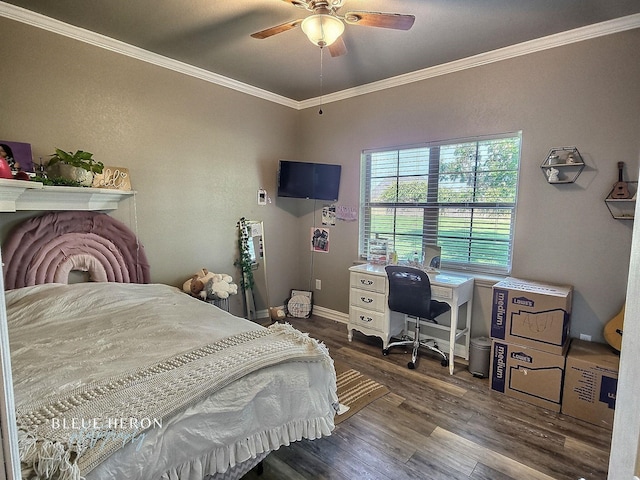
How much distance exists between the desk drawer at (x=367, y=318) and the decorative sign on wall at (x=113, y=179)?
2.39 meters

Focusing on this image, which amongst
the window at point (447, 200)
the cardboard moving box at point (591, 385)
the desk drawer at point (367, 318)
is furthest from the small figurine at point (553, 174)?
the desk drawer at point (367, 318)

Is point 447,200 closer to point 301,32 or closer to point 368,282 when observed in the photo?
point 368,282

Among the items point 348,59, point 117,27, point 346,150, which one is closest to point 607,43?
point 348,59

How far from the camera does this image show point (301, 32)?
245 cm

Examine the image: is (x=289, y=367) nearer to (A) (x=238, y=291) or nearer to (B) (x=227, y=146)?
(A) (x=238, y=291)

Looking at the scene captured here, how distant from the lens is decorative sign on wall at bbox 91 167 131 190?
8.59 feet

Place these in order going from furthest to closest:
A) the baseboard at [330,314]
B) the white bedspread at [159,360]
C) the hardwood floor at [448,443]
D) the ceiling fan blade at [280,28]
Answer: the baseboard at [330,314] → the ceiling fan blade at [280,28] → the hardwood floor at [448,443] → the white bedspread at [159,360]

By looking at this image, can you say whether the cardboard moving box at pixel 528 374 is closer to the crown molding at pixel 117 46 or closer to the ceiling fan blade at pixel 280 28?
the ceiling fan blade at pixel 280 28

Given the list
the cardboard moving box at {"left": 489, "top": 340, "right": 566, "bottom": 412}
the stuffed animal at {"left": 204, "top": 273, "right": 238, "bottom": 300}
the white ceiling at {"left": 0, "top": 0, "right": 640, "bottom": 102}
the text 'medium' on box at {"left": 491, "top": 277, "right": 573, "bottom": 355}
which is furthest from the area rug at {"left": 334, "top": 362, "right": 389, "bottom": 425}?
the white ceiling at {"left": 0, "top": 0, "right": 640, "bottom": 102}

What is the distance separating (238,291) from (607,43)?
152 inches

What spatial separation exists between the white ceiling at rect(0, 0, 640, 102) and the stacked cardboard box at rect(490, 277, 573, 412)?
74.5 inches

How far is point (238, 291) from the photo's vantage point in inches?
148

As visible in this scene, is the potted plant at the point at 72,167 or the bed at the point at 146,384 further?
the potted plant at the point at 72,167

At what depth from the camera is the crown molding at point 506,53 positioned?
224 cm
